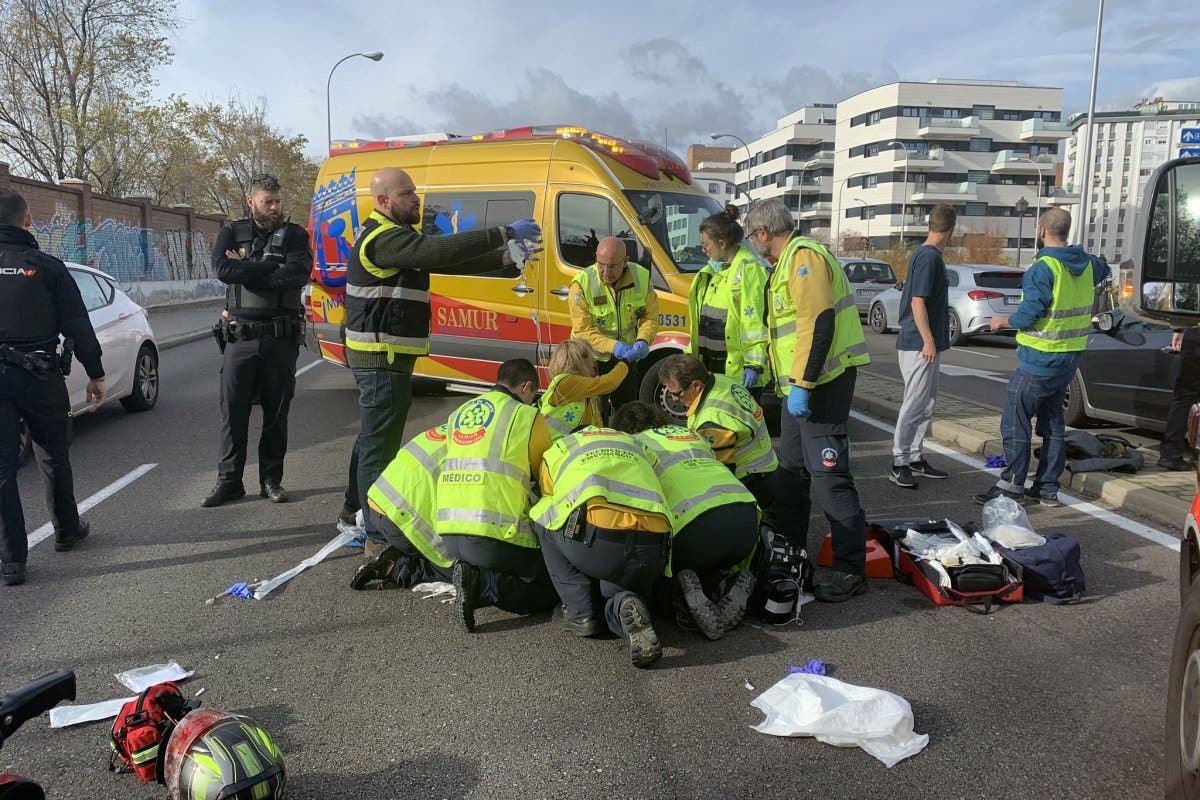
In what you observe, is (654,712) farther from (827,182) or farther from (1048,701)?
(827,182)

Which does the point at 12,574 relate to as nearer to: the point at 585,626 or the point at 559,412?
the point at 559,412

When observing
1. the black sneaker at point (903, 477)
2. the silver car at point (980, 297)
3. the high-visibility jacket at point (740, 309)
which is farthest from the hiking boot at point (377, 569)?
the silver car at point (980, 297)

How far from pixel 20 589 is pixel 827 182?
93877mm

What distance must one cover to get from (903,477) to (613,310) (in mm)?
2495

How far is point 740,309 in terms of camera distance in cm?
539

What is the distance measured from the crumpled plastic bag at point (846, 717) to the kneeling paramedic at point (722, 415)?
1451mm

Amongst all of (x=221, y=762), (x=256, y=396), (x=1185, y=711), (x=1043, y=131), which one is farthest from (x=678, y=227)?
(x=1043, y=131)

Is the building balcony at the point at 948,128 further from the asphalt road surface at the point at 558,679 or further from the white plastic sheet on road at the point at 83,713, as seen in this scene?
the white plastic sheet on road at the point at 83,713

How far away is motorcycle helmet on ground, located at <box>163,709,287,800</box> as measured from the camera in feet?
7.42

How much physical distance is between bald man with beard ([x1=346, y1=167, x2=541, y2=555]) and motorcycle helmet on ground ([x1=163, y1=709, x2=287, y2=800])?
2.19m

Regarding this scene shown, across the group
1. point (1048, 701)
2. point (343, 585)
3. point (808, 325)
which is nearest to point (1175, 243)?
point (808, 325)

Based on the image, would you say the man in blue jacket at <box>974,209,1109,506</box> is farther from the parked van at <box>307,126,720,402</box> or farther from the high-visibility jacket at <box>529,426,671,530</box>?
the high-visibility jacket at <box>529,426,671,530</box>

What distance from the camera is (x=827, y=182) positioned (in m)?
90.4

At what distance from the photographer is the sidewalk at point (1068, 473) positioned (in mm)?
5422
